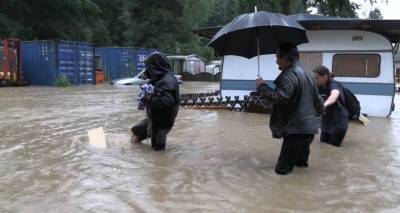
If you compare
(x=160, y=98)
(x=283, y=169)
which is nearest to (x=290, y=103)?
(x=283, y=169)

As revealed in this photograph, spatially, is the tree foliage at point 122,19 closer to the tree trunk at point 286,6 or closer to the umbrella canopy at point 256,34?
the tree trunk at point 286,6

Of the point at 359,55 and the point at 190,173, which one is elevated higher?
the point at 359,55

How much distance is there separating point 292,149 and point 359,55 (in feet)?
29.5

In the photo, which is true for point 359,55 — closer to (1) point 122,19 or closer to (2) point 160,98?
(2) point 160,98

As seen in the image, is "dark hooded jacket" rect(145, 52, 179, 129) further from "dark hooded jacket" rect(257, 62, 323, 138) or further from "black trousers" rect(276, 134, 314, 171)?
"black trousers" rect(276, 134, 314, 171)

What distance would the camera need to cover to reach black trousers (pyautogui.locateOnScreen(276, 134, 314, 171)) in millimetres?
6984

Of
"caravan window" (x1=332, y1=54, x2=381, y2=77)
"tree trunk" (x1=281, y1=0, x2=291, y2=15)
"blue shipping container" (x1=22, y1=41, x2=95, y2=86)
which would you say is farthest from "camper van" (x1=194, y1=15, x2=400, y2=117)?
"blue shipping container" (x1=22, y1=41, x2=95, y2=86)

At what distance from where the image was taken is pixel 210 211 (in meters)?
5.45

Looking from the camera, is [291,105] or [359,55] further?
[359,55]

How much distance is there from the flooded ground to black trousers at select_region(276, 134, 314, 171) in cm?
18

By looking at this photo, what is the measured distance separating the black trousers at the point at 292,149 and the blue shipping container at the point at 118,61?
3140 cm

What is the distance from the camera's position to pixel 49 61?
103ft

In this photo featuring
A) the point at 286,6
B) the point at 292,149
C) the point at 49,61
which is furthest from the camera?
the point at 49,61

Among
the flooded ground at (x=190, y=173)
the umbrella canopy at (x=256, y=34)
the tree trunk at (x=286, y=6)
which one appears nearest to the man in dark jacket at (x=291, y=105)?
the flooded ground at (x=190, y=173)
